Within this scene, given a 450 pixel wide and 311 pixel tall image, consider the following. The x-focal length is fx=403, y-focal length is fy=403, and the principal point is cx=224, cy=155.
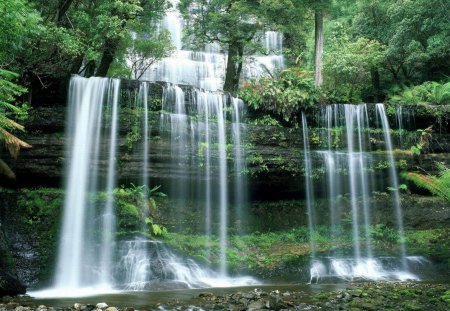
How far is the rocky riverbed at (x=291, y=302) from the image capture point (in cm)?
715

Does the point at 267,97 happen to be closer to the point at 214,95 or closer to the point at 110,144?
the point at 214,95

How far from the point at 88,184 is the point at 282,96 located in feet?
24.2

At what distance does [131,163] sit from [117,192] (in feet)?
3.50

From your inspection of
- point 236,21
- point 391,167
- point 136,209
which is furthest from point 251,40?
point 136,209

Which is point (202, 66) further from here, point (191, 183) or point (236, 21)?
point (191, 183)

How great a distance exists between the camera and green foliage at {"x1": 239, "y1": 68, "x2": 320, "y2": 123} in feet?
48.1

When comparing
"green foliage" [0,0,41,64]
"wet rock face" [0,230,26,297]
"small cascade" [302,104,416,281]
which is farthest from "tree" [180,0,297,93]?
"wet rock face" [0,230,26,297]

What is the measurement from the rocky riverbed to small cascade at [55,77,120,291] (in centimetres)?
233

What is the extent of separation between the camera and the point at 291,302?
766 centimetres

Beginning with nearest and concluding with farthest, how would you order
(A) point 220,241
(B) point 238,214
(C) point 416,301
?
(C) point 416,301 < (A) point 220,241 < (B) point 238,214

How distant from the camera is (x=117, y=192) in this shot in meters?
12.5

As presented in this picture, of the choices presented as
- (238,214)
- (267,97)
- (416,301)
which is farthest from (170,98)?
(416,301)

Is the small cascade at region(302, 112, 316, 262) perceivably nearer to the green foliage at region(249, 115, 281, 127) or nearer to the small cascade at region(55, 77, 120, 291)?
the green foliage at region(249, 115, 281, 127)

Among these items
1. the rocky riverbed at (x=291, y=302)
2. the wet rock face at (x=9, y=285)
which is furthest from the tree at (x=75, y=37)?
the rocky riverbed at (x=291, y=302)
